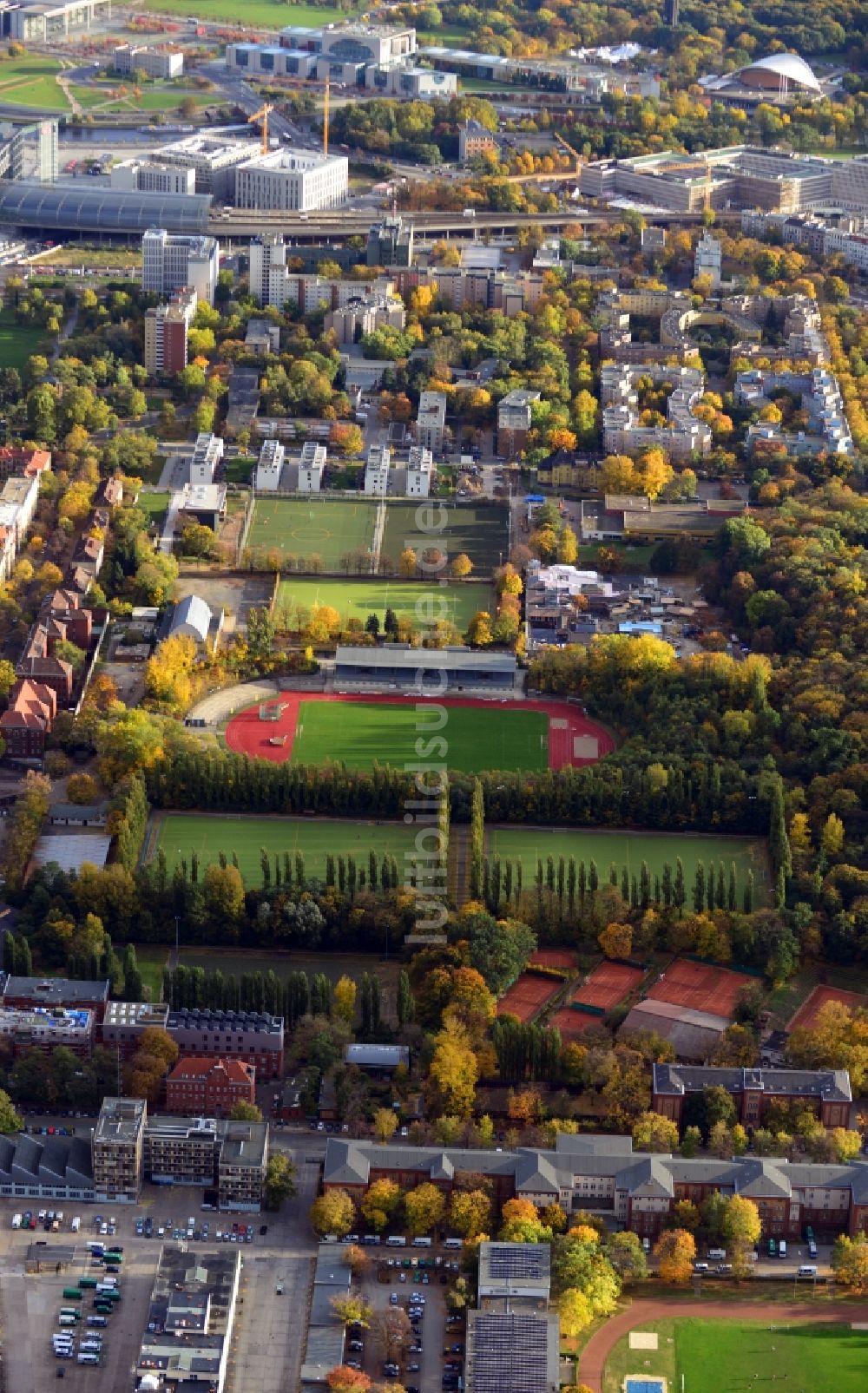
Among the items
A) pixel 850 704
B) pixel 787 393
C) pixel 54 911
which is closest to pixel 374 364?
pixel 787 393

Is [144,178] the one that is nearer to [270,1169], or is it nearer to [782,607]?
[782,607]

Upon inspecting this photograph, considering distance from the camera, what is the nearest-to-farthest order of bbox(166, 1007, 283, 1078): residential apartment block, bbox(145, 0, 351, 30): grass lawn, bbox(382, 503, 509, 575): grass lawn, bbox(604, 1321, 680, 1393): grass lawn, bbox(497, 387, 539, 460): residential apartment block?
bbox(604, 1321, 680, 1393): grass lawn, bbox(166, 1007, 283, 1078): residential apartment block, bbox(382, 503, 509, 575): grass lawn, bbox(497, 387, 539, 460): residential apartment block, bbox(145, 0, 351, 30): grass lawn

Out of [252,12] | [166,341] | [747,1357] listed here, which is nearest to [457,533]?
[166,341]

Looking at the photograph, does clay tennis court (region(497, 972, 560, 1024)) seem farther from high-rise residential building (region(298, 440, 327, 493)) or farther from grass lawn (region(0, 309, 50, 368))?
grass lawn (region(0, 309, 50, 368))

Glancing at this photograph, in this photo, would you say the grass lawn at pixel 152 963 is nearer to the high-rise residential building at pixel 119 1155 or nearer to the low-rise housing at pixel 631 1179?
the high-rise residential building at pixel 119 1155

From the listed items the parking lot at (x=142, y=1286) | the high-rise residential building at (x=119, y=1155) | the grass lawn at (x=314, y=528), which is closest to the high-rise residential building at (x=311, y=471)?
the grass lawn at (x=314, y=528)

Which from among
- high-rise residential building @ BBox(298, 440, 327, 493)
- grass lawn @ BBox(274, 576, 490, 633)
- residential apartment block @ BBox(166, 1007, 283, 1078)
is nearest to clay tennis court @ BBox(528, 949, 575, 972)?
residential apartment block @ BBox(166, 1007, 283, 1078)

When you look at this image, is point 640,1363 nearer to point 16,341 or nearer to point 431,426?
point 431,426

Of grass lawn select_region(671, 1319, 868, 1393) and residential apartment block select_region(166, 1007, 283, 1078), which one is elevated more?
residential apartment block select_region(166, 1007, 283, 1078)
